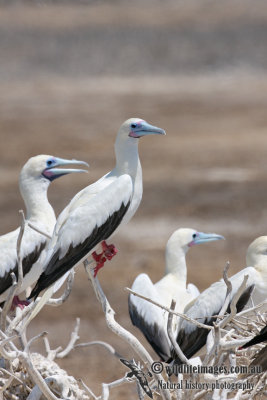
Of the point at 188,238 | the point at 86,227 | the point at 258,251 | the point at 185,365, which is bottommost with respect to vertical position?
the point at 185,365

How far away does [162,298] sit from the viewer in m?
6.74

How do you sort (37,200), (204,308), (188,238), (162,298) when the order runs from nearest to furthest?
1. (204,308)
2. (37,200)
3. (162,298)
4. (188,238)

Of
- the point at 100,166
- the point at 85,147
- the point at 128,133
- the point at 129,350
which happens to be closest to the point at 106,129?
the point at 85,147

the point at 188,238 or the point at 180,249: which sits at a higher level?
the point at 188,238

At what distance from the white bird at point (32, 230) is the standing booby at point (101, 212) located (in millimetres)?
1063

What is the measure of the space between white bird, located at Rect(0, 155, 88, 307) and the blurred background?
2334mm

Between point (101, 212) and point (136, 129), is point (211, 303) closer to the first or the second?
point (101, 212)

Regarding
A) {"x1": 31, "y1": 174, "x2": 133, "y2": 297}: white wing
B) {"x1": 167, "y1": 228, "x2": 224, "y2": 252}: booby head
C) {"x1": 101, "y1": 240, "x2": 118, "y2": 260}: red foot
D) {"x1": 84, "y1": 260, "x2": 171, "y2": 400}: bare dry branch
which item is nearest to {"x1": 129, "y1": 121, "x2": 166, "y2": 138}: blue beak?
{"x1": 31, "y1": 174, "x2": 133, "y2": 297}: white wing

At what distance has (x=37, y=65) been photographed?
97.7 ft

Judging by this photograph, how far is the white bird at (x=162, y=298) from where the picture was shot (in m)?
6.60

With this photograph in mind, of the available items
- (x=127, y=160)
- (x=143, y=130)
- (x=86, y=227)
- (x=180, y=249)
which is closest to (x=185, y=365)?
(x=86, y=227)

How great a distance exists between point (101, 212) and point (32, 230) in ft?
4.62

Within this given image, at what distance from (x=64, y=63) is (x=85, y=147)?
10.3 metres

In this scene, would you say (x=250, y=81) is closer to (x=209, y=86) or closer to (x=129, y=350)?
(x=209, y=86)
